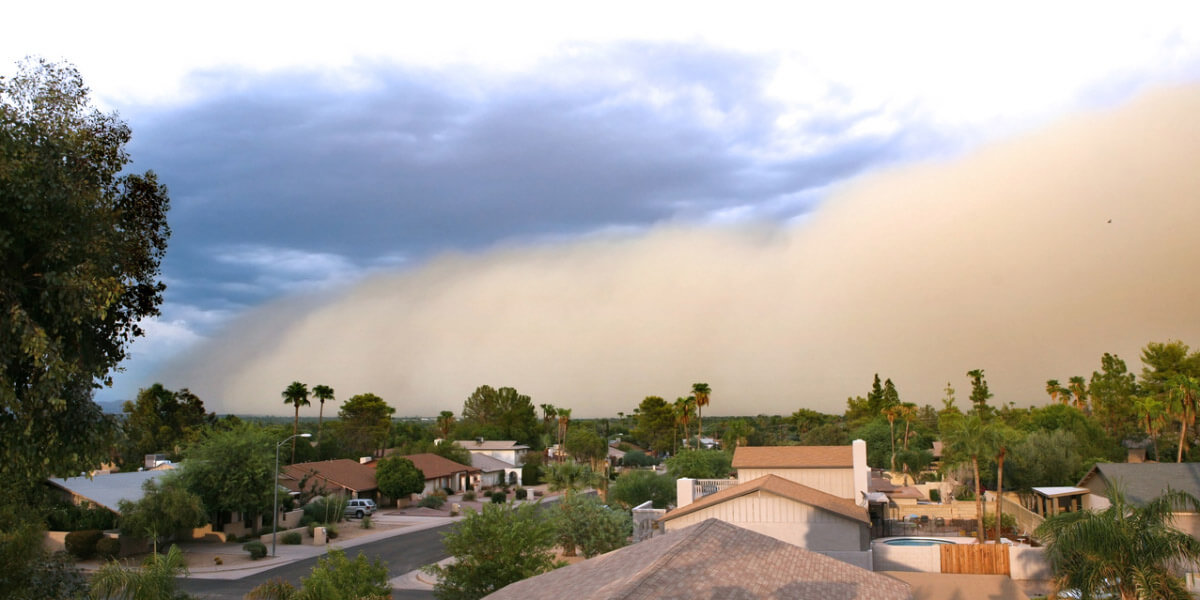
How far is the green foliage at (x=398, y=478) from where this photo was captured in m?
78.1

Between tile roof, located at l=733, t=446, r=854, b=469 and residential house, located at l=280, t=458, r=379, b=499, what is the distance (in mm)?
37155

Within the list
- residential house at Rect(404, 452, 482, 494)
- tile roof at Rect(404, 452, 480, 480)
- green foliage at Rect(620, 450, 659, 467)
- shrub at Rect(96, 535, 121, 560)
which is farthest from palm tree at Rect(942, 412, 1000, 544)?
green foliage at Rect(620, 450, 659, 467)

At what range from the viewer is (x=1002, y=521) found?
5312 cm

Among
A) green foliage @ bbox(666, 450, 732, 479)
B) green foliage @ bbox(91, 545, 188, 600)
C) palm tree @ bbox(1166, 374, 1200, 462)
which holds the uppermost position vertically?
palm tree @ bbox(1166, 374, 1200, 462)

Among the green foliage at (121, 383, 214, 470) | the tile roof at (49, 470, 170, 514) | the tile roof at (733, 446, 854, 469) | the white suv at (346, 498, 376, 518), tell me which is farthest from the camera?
the green foliage at (121, 383, 214, 470)

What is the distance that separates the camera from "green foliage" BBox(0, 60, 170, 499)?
1220 centimetres

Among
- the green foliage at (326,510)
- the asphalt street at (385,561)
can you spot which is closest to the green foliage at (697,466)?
the asphalt street at (385,561)

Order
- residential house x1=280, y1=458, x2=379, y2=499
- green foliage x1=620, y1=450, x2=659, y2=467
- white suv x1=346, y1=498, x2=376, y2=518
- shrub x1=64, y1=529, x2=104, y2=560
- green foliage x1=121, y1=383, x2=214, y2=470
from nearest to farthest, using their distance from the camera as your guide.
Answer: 1. shrub x1=64, y1=529, x2=104, y2=560
2. residential house x1=280, y1=458, x2=379, y2=499
3. white suv x1=346, y1=498, x2=376, y2=518
4. green foliage x1=121, y1=383, x2=214, y2=470
5. green foliage x1=620, y1=450, x2=659, y2=467

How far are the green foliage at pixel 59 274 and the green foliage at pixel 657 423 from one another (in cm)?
14205

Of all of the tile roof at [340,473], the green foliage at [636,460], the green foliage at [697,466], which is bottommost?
the green foliage at [636,460]

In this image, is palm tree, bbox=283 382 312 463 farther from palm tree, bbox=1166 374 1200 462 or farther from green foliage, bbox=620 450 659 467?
palm tree, bbox=1166 374 1200 462

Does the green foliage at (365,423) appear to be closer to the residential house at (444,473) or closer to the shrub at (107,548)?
the residential house at (444,473)

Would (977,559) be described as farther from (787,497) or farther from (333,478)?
(333,478)

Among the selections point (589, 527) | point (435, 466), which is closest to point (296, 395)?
point (435, 466)
